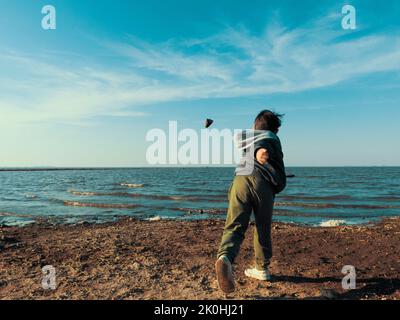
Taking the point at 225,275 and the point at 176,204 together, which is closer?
the point at 225,275

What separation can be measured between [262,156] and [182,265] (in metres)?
2.63

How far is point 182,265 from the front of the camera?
604 centimetres

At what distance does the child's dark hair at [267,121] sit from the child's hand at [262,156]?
1.38 ft

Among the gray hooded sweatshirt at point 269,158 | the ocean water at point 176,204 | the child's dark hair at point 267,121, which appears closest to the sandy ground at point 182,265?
the gray hooded sweatshirt at point 269,158

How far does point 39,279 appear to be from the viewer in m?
5.36

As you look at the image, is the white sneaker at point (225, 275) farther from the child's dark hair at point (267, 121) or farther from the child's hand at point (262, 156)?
the child's dark hair at point (267, 121)

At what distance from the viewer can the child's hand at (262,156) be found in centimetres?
465

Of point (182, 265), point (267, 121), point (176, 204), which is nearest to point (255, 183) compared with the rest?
point (267, 121)

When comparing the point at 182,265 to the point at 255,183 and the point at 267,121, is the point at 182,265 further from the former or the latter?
the point at 267,121

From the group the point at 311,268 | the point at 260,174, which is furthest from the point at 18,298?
the point at 311,268

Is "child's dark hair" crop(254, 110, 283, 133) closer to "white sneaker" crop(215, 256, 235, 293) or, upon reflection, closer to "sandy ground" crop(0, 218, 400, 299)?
"white sneaker" crop(215, 256, 235, 293)

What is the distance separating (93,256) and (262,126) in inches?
164

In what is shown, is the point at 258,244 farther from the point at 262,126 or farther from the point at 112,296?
the point at 112,296

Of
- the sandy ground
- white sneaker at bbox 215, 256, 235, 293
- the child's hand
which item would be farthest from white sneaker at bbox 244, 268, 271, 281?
the child's hand
